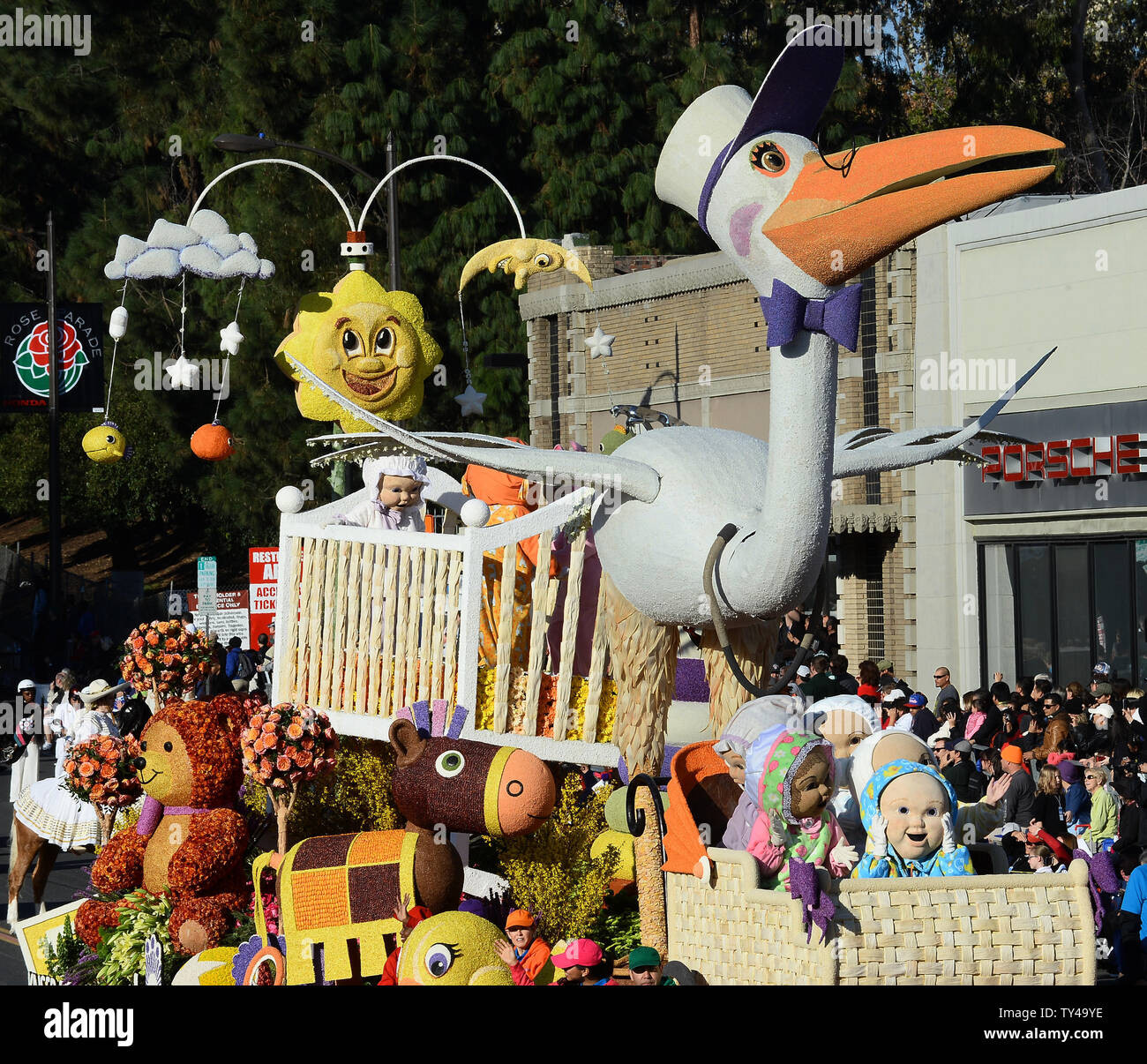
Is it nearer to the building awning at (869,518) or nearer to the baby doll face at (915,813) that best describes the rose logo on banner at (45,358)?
the building awning at (869,518)

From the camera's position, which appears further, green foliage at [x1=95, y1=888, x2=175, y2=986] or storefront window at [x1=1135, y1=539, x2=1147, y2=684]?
storefront window at [x1=1135, y1=539, x2=1147, y2=684]

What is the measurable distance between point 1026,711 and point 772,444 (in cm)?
921

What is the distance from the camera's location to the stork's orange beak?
19.4 ft

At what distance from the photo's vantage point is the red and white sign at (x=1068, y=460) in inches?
717

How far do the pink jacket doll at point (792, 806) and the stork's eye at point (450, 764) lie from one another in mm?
1692

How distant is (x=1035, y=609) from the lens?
20094mm

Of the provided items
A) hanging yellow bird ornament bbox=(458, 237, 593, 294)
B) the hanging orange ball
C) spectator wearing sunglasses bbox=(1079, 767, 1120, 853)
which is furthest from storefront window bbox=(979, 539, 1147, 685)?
hanging yellow bird ornament bbox=(458, 237, 593, 294)

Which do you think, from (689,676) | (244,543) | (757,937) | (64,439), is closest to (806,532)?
(757,937)

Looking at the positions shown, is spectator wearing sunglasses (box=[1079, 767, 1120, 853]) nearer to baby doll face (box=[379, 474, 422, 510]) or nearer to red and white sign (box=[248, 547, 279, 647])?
baby doll face (box=[379, 474, 422, 510])

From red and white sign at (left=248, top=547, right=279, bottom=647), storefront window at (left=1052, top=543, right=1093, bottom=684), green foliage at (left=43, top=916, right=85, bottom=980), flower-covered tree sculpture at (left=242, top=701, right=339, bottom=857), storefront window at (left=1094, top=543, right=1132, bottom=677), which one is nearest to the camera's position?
flower-covered tree sculpture at (left=242, top=701, right=339, bottom=857)

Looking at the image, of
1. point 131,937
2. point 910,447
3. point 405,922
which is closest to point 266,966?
point 405,922

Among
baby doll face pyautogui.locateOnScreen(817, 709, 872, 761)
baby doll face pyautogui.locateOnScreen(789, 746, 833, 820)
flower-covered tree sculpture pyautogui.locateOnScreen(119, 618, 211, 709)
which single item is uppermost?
flower-covered tree sculpture pyautogui.locateOnScreen(119, 618, 211, 709)

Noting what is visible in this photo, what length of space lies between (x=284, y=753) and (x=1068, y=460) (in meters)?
13.0

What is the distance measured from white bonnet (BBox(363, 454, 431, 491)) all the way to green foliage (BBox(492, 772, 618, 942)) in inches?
89.3
